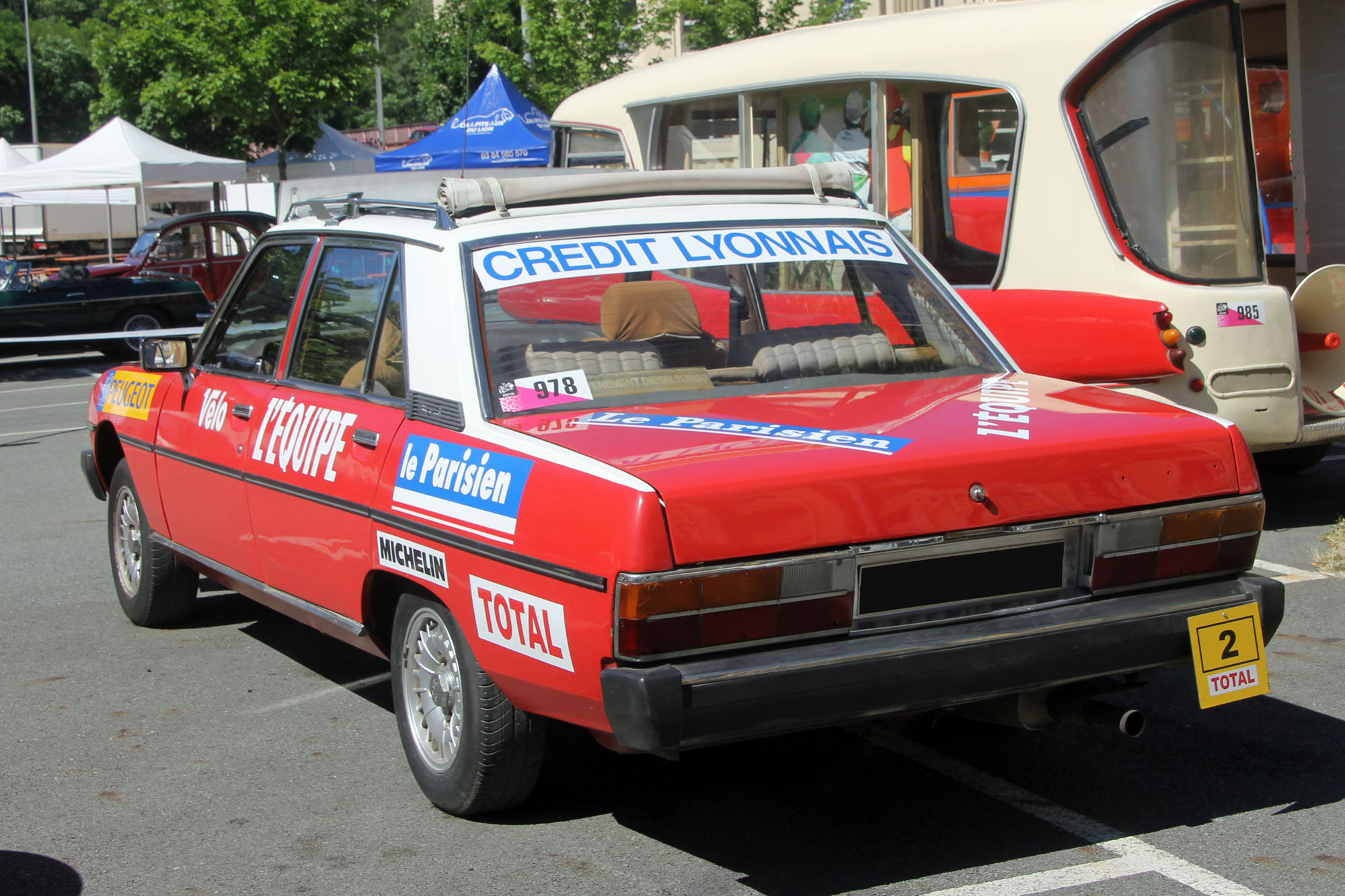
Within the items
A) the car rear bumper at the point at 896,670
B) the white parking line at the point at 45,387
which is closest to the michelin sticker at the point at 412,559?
the car rear bumper at the point at 896,670

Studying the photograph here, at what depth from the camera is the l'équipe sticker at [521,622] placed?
10.8ft

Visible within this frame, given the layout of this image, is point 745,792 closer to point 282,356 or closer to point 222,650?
point 282,356

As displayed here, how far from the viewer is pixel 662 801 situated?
4074 mm

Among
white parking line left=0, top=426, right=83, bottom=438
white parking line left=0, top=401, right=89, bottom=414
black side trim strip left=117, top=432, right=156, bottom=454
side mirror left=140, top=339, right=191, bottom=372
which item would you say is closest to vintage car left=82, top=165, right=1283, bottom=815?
side mirror left=140, top=339, right=191, bottom=372

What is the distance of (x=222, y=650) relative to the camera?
5.77 m

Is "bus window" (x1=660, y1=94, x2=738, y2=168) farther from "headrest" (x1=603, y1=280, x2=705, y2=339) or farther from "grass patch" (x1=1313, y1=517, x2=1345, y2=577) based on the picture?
"headrest" (x1=603, y1=280, x2=705, y2=339)

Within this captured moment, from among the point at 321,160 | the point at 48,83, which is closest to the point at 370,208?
the point at 321,160

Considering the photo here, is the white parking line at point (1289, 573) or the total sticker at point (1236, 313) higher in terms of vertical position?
the total sticker at point (1236, 313)

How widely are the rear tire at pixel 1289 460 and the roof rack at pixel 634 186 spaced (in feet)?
15.8

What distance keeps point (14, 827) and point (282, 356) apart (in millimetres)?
1688

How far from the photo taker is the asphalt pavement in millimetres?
3566

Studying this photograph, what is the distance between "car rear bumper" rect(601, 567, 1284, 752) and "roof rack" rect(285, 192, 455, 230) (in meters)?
1.75

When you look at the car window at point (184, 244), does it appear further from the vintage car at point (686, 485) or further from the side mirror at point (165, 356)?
the vintage car at point (686, 485)

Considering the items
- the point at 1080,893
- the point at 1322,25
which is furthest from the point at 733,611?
the point at 1322,25
